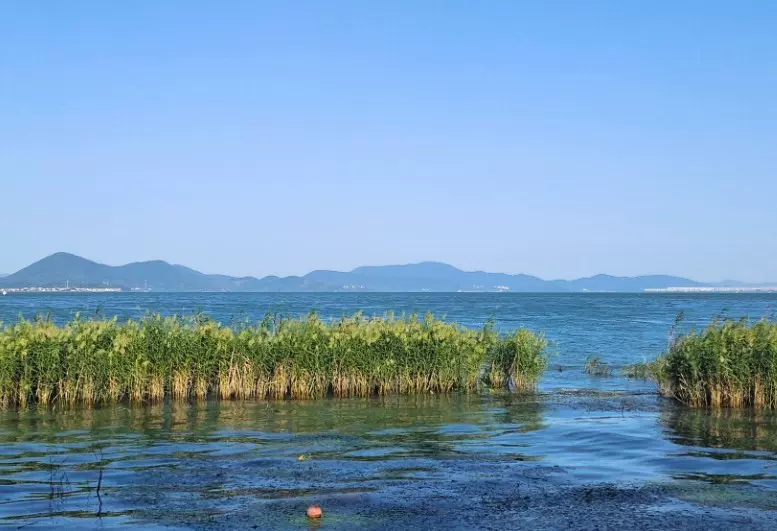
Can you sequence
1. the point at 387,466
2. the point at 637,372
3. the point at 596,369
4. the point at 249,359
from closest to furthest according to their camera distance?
the point at 387,466, the point at 249,359, the point at 637,372, the point at 596,369

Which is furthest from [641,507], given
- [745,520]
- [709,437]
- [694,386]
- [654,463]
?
[694,386]

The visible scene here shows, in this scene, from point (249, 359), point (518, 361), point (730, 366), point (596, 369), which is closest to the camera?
point (730, 366)

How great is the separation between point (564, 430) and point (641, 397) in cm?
745

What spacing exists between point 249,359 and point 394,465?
10161mm

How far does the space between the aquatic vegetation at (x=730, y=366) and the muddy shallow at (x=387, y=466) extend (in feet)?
3.97

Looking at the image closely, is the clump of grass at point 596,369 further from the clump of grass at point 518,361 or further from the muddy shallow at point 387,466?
the muddy shallow at point 387,466

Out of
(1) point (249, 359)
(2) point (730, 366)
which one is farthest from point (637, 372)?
(1) point (249, 359)

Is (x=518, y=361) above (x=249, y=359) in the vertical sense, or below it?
below

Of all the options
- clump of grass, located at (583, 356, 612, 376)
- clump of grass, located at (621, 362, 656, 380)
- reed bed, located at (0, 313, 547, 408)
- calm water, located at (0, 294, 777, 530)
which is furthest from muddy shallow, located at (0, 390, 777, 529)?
clump of grass, located at (583, 356, 612, 376)

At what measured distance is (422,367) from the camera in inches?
1051

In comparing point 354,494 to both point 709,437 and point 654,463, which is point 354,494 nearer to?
point 654,463

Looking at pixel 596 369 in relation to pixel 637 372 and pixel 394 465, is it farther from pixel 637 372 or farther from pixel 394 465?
pixel 394 465

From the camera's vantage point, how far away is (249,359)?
25.5 metres

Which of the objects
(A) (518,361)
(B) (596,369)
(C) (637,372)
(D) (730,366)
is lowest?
(B) (596,369)
